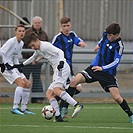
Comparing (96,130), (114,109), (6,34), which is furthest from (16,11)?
(96,130)

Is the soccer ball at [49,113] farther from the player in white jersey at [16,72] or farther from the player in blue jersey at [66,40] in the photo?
the player in white jersey at [16,72]

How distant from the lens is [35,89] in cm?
2073

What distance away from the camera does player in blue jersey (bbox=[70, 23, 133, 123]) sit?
14.2m

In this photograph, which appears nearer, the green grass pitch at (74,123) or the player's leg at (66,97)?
the green grass pitch at (74,123)

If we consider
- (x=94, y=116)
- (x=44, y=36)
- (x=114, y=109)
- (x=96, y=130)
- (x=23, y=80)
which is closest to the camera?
(x=96, y=130)

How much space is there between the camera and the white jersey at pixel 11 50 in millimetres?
17016

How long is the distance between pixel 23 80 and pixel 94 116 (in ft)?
6.60

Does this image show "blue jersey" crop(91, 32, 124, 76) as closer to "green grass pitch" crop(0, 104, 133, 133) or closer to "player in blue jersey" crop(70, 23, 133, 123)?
"player in blue jersey" crop(70, 23, 133, 123)

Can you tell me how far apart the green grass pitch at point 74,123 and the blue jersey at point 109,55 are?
100 cm

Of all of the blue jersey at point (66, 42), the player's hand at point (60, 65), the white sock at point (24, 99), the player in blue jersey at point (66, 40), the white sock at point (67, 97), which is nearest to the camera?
the player's hand at point (60, 65)

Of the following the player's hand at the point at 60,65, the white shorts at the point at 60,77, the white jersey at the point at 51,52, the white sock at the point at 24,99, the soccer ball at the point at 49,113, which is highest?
the white jersey at the point at 51,52

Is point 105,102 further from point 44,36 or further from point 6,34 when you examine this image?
point 6,34

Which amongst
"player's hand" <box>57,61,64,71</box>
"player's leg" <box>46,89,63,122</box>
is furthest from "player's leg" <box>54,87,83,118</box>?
"player's hand" <box>57,61,64,71</box>

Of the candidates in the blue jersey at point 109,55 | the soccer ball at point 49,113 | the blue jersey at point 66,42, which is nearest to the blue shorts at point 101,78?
the blue jersey at point 109,55
